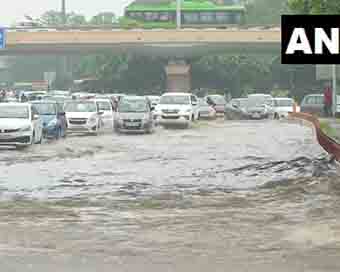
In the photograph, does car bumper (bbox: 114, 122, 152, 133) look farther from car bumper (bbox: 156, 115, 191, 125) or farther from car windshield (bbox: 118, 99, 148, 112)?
car bumper (bbox: 156, 115, 191, 125)

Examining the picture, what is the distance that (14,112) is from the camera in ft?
96.1

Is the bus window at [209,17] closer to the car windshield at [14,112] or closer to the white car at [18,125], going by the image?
the white car at [18,125]

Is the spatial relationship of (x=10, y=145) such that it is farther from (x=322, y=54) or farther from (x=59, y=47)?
(x=59, y=47)

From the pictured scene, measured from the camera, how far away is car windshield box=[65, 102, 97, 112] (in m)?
37.4

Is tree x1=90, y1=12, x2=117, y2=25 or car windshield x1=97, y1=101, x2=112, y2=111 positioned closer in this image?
car windshield x1=97, y1=101, x2=112, y2=111

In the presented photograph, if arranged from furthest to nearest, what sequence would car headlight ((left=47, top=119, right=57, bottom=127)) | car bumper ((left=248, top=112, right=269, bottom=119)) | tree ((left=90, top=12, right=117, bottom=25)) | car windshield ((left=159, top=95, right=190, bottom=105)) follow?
1. tree ((left=90, top=12, right=117, bottom=25))
2. car bumper ((left=248, top=112, right=269, bottom=119))
3. car windshield ((left=159, top=95, right=190, bottom=105))
4. car headlight ((left=47, top=119, right=57, bottom=127))

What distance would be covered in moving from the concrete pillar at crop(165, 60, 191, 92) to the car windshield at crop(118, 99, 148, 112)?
4025 cm

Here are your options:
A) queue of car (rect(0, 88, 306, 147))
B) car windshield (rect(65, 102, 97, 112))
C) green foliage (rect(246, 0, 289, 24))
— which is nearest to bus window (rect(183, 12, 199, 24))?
queue of car (rect(0, 88, 306, 147))

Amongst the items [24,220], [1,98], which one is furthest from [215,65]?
[24,220]

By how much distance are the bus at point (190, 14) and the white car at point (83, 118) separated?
40430 millimetres

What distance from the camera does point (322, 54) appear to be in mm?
Result: 20391

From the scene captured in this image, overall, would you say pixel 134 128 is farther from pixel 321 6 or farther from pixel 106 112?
pixel 321 6

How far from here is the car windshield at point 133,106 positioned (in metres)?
38.1

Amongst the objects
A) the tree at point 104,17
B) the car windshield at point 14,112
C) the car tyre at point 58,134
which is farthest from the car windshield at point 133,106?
the tree at point 104,17
